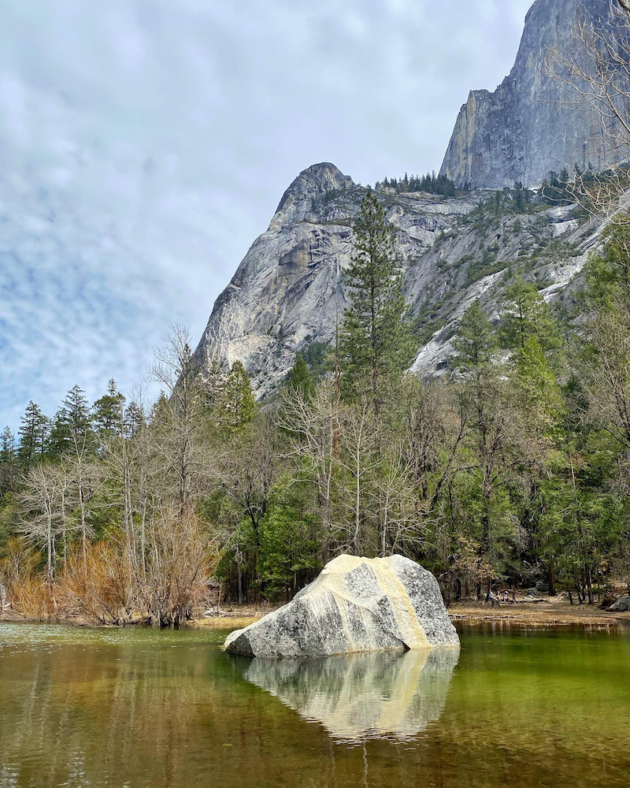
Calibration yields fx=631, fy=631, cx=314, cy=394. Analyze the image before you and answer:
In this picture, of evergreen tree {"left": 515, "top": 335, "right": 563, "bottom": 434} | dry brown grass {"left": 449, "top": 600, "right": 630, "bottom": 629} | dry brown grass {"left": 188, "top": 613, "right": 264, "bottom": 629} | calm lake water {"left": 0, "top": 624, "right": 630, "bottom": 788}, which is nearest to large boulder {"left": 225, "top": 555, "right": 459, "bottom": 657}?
calm lake water {"left": 0, "top": 624, "right": 630, "bottom": 788}

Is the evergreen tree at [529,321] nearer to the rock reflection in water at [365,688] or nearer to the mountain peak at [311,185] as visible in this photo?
the rock reflection in water at [365,688]

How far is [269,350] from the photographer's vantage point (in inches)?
5699

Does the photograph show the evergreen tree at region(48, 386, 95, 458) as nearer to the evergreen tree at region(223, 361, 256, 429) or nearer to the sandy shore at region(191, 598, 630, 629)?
the evergreen tree at region(223, 361, 256, 429)

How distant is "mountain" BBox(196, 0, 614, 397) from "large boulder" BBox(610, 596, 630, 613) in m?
52.4

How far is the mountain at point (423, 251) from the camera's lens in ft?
319

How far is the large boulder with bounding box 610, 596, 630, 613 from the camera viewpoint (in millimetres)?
23312

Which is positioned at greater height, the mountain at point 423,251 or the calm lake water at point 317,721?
the mountain at point 423,251

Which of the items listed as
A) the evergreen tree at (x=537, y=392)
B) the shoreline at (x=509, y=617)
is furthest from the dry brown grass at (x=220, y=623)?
the evergreen tree at (x=537, y=392)

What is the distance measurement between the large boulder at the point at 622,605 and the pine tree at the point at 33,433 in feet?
192

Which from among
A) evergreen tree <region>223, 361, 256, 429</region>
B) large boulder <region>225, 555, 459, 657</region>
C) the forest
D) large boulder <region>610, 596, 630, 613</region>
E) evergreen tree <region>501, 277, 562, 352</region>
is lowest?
large boulder <region>610, 596, 630, 613</region>

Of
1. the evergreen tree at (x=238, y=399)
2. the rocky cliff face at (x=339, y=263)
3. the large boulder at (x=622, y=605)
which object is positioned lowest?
the large boulder at (x=622, y=605)

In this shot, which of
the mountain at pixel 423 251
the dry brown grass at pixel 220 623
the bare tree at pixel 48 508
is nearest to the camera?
the dry brown grass at pixel 220 623

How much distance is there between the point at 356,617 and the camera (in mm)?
Result: 14188

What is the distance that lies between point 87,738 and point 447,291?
385 ft
